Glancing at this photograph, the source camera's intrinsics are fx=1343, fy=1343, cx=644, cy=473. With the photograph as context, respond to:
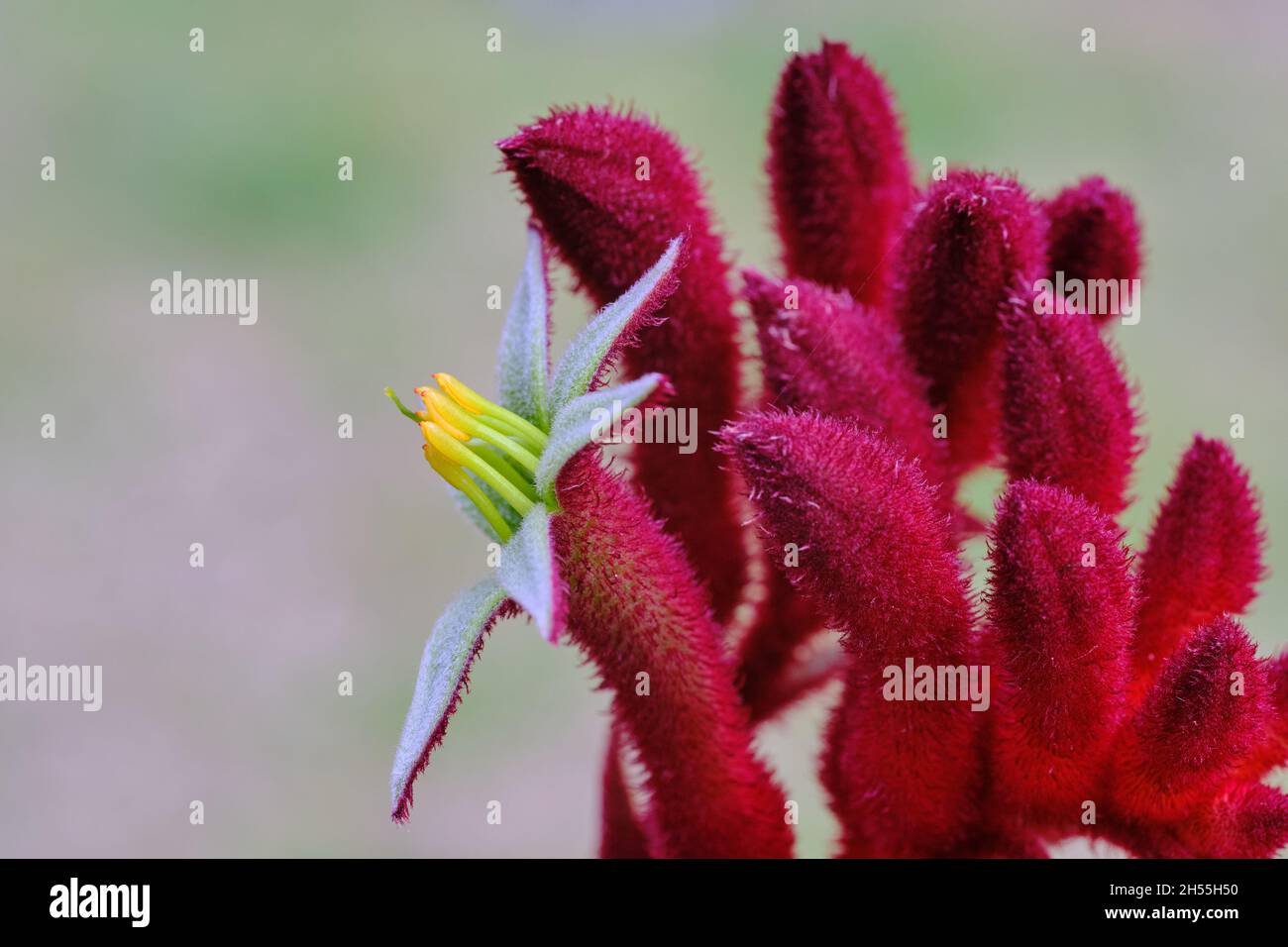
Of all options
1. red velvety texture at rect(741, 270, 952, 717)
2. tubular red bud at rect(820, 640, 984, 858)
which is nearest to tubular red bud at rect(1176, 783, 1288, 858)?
tubular red bud at rect(820, 640, 984, 858)

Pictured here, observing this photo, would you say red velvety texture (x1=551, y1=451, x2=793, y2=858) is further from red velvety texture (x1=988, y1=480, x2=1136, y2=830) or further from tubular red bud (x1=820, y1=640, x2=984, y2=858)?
red velvety texture (x1=988, y1=480, x2=1136, y2=830)

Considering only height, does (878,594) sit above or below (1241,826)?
above

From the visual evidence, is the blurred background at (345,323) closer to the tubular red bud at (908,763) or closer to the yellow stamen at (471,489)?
the tubular red bud at (908,763)

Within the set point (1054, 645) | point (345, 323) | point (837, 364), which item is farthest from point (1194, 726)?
point (345, 323)

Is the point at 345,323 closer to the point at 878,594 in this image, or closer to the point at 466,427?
the point at 466,427

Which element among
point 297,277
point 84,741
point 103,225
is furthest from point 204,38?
point 84,741
